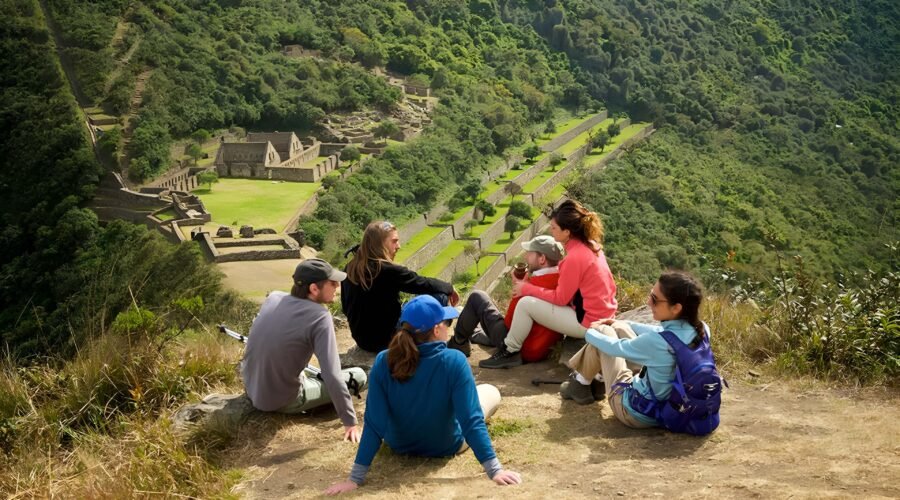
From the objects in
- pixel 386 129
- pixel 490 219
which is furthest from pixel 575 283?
pixel 386 129

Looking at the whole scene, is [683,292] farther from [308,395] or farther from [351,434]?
[308,395]

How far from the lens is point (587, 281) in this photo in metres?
4.61

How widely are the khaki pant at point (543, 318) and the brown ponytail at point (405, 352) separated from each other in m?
1.70

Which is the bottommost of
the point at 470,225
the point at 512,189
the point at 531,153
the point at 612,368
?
the point at 470,225

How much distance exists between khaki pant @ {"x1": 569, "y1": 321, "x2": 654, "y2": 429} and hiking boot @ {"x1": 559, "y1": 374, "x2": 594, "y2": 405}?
0.09 meters

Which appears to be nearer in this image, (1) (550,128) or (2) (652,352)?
(2) (652,352)

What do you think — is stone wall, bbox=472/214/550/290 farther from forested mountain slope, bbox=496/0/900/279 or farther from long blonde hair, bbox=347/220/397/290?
long blonde hair, bbox=347/220/397/290

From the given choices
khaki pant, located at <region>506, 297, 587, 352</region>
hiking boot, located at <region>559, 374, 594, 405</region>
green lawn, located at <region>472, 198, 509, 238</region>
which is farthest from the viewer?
green lawn, located at <region>472, 198, 509, 238</region>

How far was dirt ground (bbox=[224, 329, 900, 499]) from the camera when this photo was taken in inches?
121

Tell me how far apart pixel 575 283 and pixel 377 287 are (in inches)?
42.8

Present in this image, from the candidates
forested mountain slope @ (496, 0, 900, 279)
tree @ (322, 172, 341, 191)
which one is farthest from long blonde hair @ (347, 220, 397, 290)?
tree @ (322, 172, 341, 191)

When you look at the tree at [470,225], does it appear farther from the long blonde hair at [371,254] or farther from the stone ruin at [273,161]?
the long blonde hair at [371,254]

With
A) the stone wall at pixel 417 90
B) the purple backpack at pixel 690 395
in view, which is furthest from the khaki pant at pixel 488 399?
the stone wall at pixel 417 90

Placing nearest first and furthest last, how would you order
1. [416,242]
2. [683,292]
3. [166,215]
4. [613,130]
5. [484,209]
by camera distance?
[683,292], [166,215], [416,242], [484,209], [613,130]
